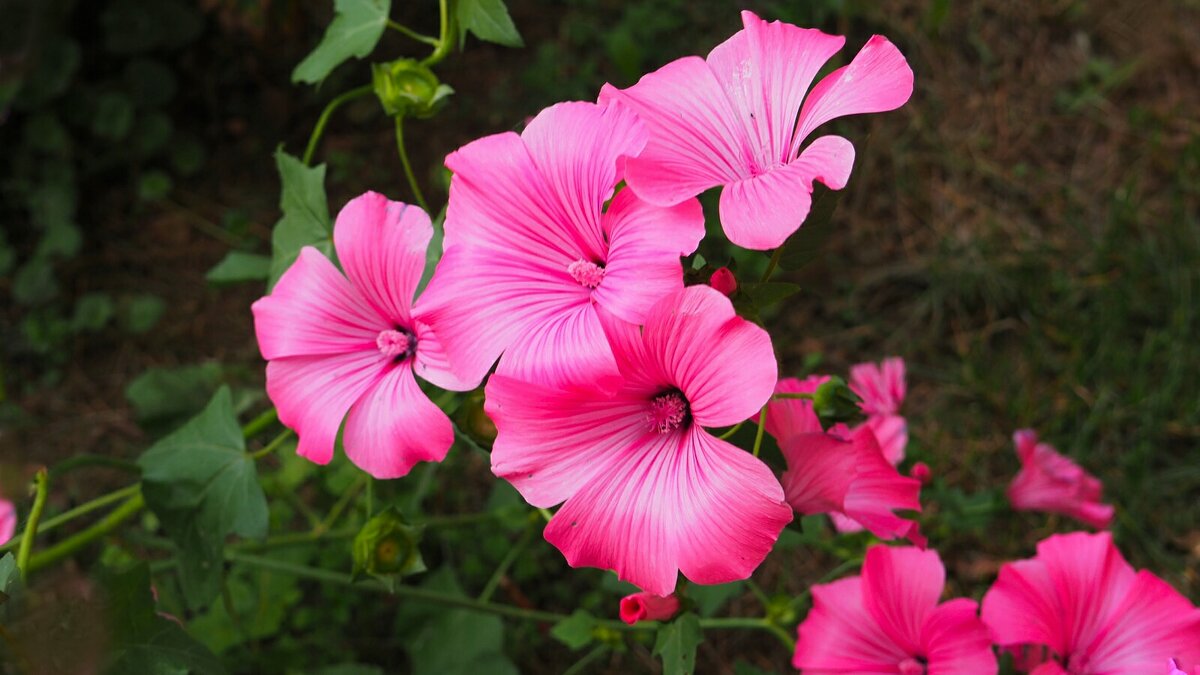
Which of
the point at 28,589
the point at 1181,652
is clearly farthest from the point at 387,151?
the point at 1181,652

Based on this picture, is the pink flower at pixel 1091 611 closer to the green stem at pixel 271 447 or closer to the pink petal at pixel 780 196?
the pink petal at pixel 780 196

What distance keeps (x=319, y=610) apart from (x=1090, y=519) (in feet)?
4.59

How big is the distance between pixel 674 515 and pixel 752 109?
32 centimetres

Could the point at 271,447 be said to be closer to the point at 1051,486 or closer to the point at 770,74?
the point at 770,74

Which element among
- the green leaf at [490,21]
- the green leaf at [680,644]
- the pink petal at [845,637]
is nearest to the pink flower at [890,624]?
the pink petal at [845,637]

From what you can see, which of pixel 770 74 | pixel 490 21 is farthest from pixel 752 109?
pixel 490 21

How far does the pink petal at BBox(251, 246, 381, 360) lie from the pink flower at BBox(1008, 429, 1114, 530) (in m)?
1.03

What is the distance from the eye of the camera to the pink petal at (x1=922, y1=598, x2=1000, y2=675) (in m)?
0.92

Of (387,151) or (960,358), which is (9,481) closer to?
(387,151)

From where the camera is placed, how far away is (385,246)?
89cm

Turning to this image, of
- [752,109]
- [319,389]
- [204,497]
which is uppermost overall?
[752,109]

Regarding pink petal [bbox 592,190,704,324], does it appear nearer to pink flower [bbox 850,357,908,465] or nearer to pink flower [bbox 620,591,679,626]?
pink flower [bbox 620,591,679,626]

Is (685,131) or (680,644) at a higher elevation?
(685,131)

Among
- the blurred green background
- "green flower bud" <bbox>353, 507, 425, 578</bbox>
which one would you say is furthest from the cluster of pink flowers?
the blurred green background
